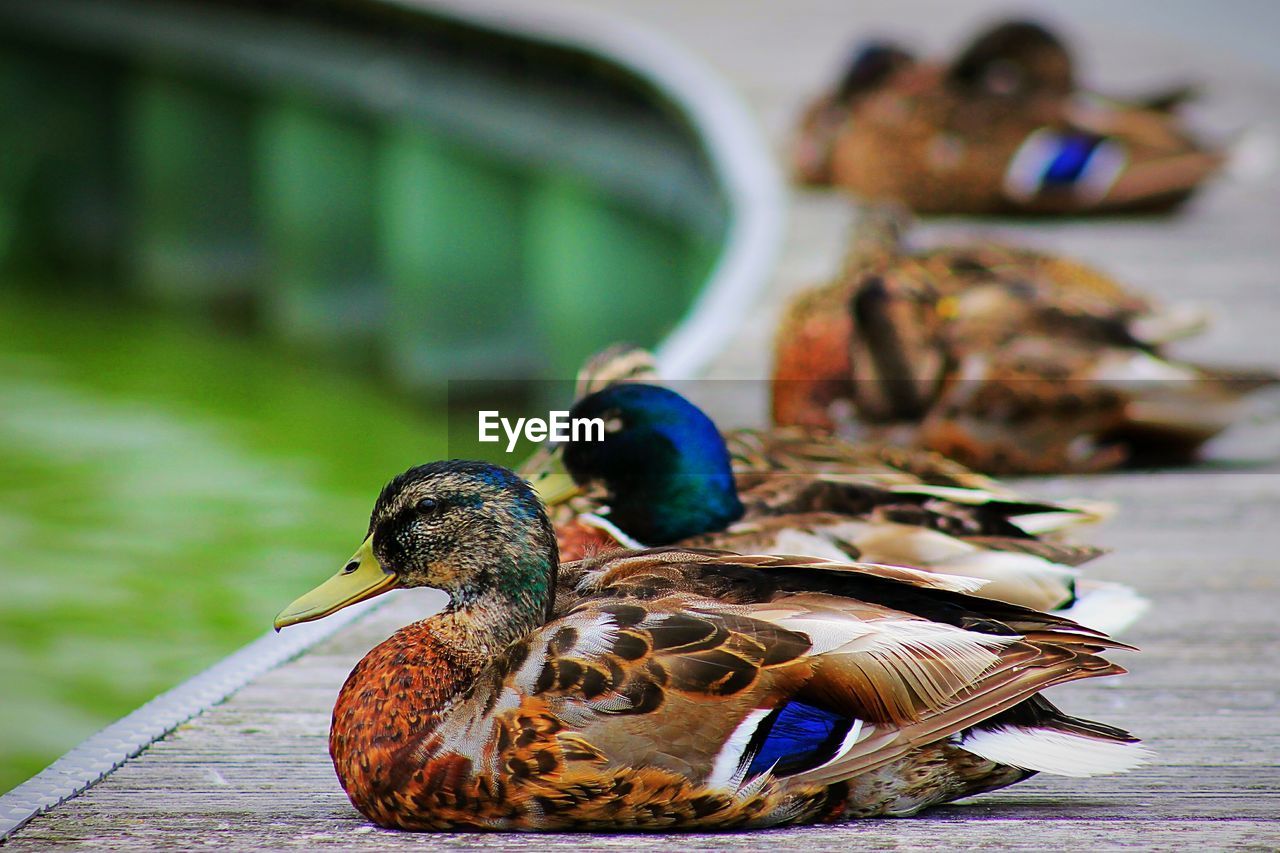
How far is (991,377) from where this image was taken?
15.1ft

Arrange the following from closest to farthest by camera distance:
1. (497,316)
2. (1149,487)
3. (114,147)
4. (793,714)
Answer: (793,714) → (1149,487) → (497,316) → (114,147)

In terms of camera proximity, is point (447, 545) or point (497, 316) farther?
point (497, 316)

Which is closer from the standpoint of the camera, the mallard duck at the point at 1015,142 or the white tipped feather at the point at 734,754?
the white tipped feather at the point at 734,754

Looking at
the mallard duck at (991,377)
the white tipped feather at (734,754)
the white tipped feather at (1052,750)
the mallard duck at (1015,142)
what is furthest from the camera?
the mallard duck at (1015,142)

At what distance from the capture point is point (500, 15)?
10227 mm

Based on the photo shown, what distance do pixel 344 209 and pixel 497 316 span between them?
178 centimetres

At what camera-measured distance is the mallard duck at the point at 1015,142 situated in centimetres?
741

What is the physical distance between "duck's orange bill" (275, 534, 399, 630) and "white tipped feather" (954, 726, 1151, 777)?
0.81 metres

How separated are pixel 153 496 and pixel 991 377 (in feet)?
13.2

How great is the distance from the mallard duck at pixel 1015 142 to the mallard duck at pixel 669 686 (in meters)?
5.18

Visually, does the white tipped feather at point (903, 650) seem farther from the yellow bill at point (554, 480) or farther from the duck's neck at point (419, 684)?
the yellow bill at point (554, 480)

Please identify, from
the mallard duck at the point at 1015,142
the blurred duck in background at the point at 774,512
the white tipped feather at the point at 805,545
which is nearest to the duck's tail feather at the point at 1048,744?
the blurred duck in background at the point at 774,512

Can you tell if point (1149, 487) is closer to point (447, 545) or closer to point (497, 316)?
point (447, 545)

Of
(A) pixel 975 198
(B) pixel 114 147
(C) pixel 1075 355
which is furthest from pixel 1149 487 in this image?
(B) pixel 114 147
